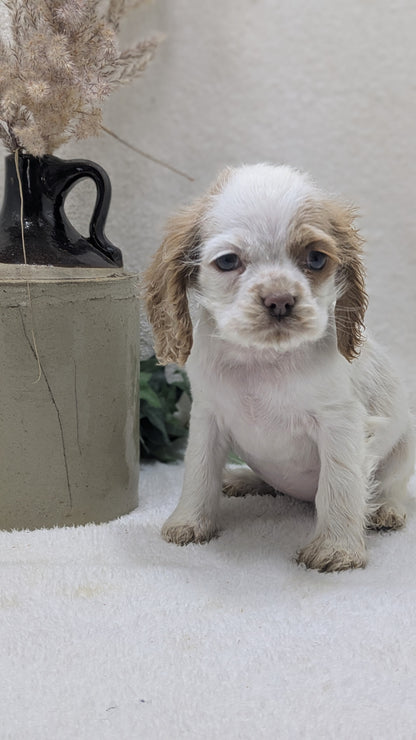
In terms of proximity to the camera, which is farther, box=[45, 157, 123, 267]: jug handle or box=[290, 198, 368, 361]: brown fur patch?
box=[45, 157, 123, 267]: jug handle

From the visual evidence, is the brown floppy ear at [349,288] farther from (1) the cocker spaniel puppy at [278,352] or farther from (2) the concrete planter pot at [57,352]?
(2) the concrete planter pot at [57,352]

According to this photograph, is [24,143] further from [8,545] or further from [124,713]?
[124,713]

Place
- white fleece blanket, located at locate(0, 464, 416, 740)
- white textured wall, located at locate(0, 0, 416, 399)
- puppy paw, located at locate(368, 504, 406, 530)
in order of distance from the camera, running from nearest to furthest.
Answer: white fleece blanket, located at locate(0, 464, 416, 740) < puppy paw, located at locate(368, 504, 406, 530) < white textured wall, located at locate(0, 0, 416, 399)

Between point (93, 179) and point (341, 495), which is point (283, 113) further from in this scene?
point (341, 495)

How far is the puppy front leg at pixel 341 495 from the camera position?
69.5 inches

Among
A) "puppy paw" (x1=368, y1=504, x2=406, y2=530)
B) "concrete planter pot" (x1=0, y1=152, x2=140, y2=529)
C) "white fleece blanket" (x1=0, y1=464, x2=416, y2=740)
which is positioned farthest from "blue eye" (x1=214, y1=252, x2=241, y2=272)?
"puppy paw" (x1=368, y1=504, x2=406, y2=530)

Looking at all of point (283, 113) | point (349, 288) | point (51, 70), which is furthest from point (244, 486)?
point (283, 113)

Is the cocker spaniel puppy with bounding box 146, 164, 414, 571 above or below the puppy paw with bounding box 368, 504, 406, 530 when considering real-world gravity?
above

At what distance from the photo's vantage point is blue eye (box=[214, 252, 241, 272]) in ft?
5.29

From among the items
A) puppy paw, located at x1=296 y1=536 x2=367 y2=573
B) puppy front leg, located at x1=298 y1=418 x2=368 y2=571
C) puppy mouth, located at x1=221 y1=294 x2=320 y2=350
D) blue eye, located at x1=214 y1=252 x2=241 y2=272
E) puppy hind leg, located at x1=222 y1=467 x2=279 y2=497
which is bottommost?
puppy hind leg, located at x1=222 y1=467 x2=279 y2=497

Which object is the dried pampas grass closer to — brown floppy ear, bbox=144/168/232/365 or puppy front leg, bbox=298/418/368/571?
brown floppy ear, bbox=144/168/232/365

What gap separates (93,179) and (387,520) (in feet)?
4.09

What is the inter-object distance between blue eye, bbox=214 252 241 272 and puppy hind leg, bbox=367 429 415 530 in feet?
2.62

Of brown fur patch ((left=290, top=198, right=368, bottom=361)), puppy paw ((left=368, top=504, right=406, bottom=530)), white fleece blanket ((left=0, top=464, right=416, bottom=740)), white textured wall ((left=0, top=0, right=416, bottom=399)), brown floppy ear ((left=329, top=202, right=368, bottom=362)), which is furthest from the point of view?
white textured wall ((left=0, top=0, right=416, bottom=399))
